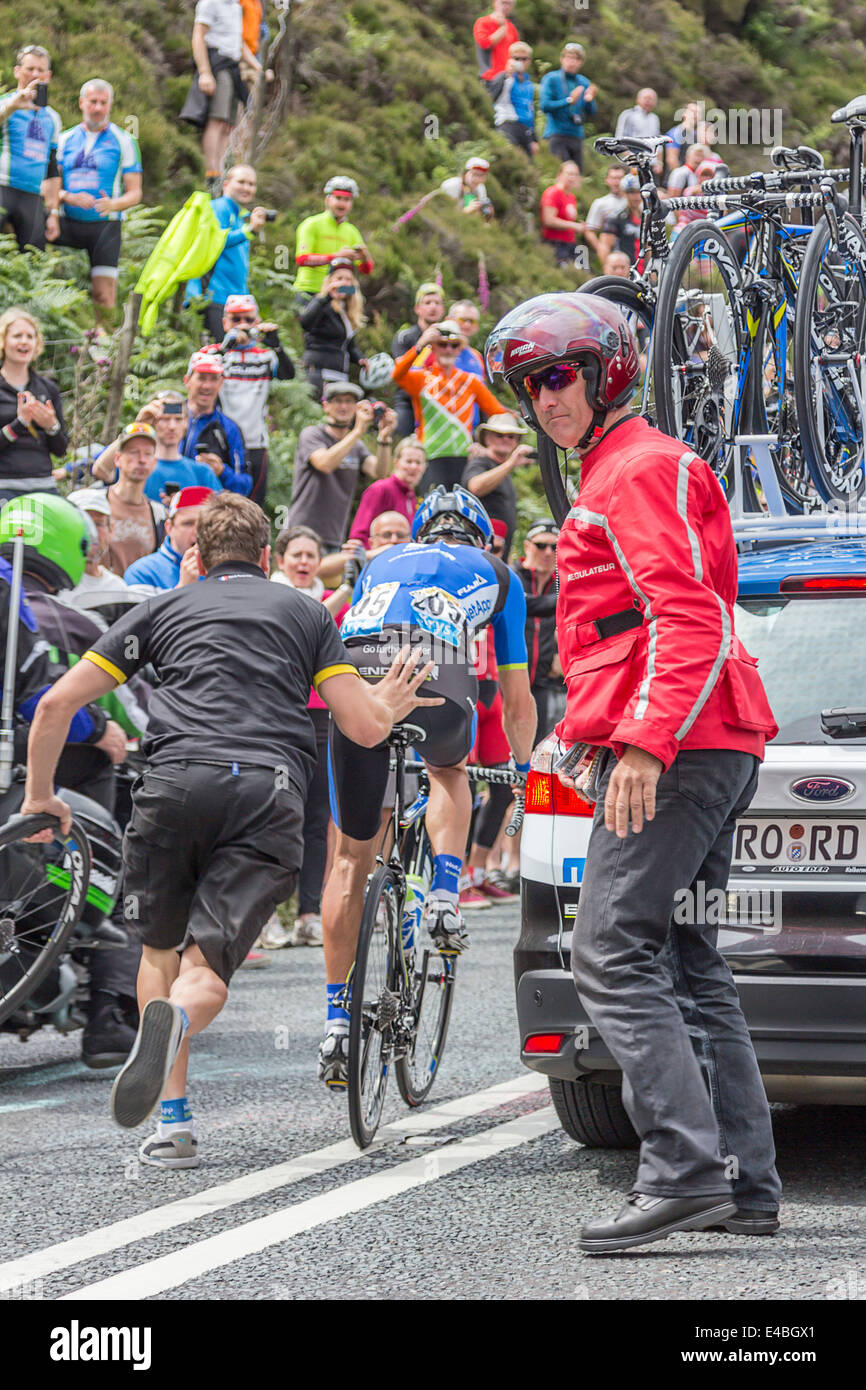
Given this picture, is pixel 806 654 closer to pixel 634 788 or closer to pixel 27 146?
pixel 634 788

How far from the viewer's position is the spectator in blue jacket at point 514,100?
88.3 feet

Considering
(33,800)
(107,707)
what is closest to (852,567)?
(33,800)

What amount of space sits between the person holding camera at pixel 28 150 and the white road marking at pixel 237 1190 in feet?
32.7

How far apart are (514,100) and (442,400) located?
1450 centimetres

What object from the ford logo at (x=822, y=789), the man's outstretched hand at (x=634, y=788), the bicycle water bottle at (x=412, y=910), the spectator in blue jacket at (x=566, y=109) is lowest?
the bicycle water bottle at (x=412, y=910)

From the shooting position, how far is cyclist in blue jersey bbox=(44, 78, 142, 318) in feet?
52.9

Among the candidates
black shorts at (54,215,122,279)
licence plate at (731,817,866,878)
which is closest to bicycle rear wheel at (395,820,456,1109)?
licence plate at (731,817,866,878)

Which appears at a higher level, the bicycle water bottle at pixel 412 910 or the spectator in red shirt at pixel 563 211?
the spectator in red shirt at pixel 563 211

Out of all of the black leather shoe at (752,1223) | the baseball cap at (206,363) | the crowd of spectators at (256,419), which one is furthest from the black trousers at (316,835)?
the black leather shoe at (752,1223)

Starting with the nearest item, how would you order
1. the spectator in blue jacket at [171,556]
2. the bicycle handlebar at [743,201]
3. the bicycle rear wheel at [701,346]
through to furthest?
1. the bicycle rear wheel at [701,346]
2. the bicycle handlebar at [743,201]
3. the spectator in blue jacket at [171,556]

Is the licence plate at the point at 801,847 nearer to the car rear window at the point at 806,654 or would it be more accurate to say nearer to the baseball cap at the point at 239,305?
→ the car rear window at the point at 806,654

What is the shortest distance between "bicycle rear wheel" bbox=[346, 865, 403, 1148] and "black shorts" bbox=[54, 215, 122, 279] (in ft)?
36.9

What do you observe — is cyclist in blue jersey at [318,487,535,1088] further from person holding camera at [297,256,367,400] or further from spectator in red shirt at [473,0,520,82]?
spectator in red shirt at [473,0,520,82]
